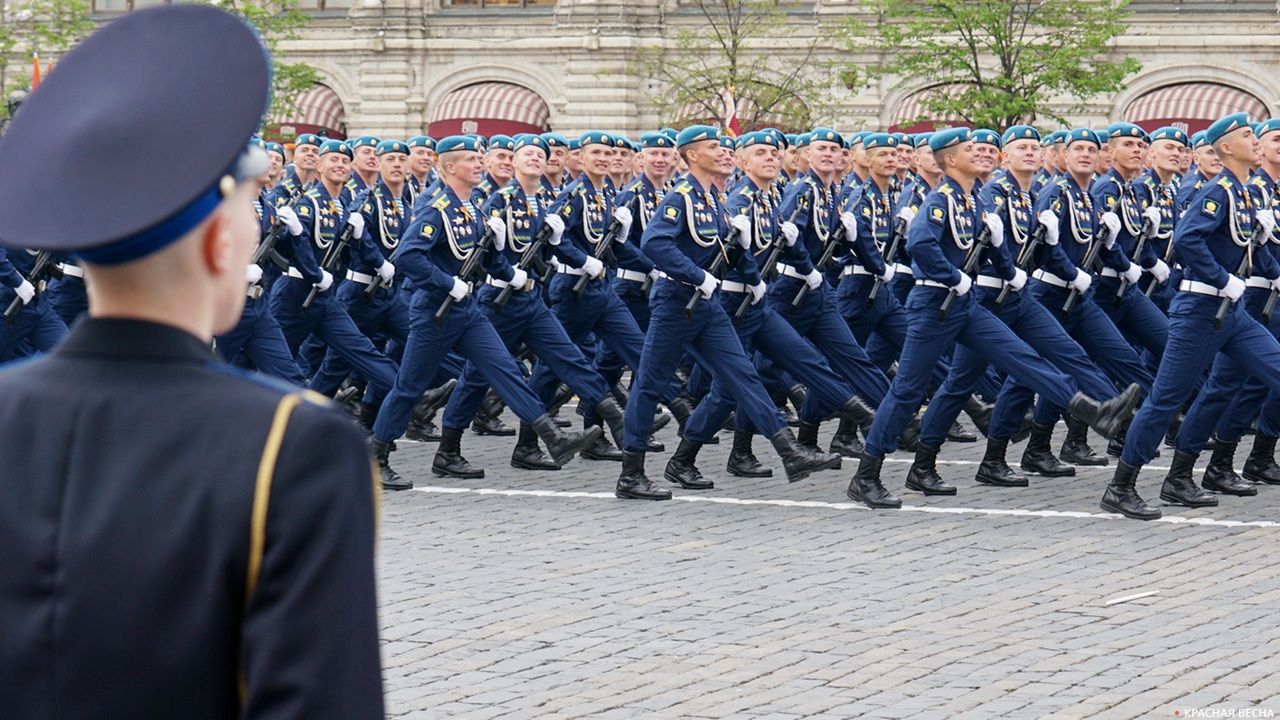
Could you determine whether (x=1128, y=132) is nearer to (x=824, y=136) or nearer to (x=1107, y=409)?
(x=824, y=136)

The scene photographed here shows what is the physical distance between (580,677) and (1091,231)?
6316 millimetres

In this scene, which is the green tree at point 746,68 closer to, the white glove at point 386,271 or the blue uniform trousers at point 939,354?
the white glove at point 386,271

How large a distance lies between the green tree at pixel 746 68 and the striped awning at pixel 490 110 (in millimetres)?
2521

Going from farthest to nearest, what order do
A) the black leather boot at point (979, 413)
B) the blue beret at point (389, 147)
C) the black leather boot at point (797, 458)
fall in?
the blue beret at point (389, 147) → the black leather boot at point (979, 413) → the black leather boot at point (797, 458)

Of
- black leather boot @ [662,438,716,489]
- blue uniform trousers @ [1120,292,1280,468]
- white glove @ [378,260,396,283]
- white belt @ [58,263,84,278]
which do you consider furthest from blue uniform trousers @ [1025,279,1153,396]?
white belt @ [58,263,84,278]

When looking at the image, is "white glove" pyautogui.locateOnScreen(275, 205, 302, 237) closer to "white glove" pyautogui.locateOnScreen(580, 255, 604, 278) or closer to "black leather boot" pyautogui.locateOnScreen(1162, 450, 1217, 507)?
"white glove" pyautogui.locateOnScreen(580, 255, 604, 278)

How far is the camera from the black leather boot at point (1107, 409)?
9.63 m

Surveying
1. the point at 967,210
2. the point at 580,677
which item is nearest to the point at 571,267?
the point at 967,210

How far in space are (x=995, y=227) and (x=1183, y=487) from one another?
1.59 meters

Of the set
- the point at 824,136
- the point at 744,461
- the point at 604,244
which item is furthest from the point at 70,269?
the point at 824,136

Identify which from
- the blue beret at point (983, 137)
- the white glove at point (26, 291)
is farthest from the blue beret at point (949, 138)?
the white glove at point (26, 291)

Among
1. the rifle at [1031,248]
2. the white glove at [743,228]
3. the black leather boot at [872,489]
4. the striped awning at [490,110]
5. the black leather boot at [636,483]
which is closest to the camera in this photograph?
the black leather boot at [872,489]

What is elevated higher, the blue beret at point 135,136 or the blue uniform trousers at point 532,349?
the blue beret at point 135,136

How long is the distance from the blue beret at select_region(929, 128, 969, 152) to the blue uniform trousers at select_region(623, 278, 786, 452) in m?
1.45
